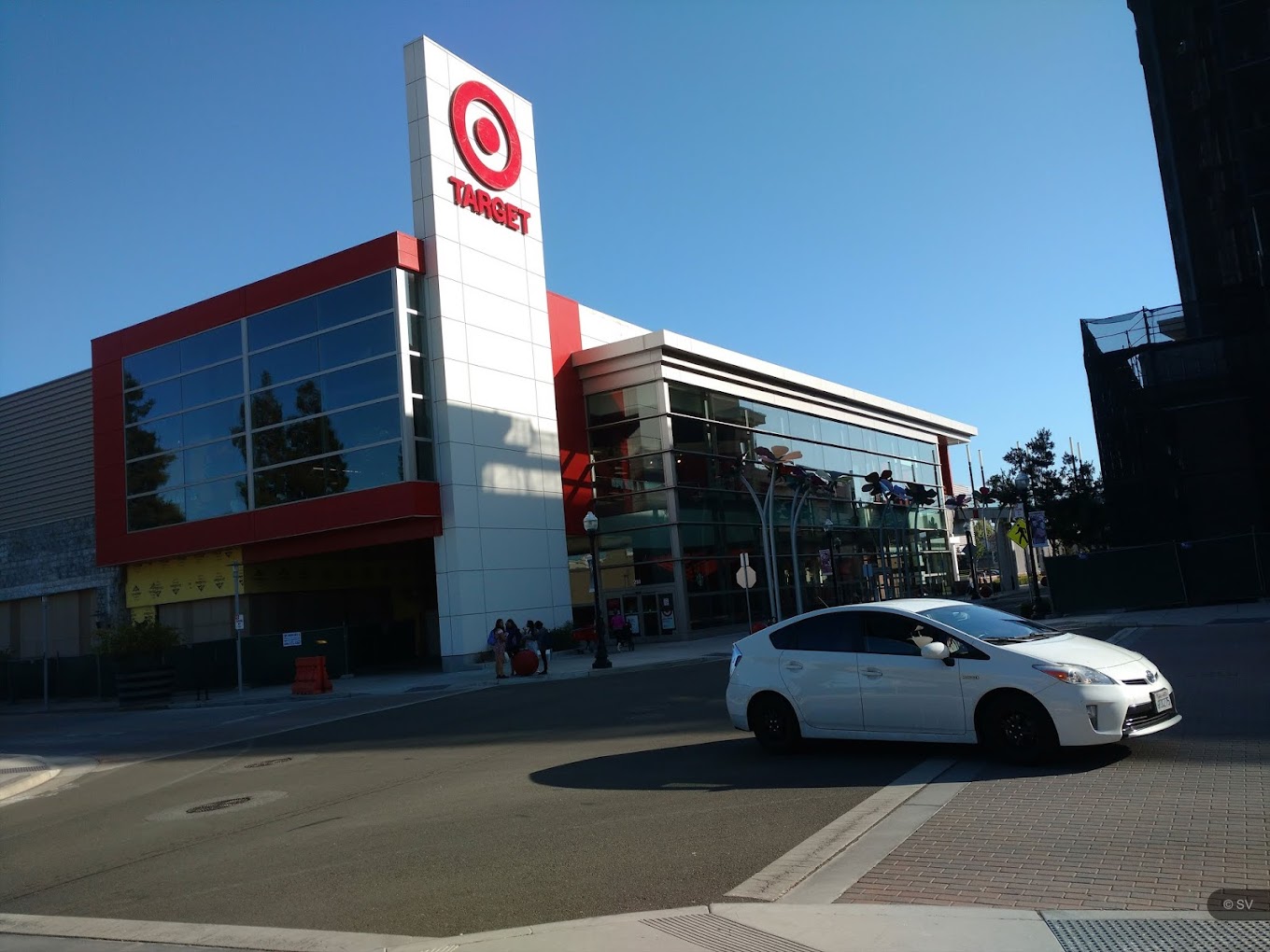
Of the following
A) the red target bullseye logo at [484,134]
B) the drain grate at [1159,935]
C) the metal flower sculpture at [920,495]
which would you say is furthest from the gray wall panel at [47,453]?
the metal flower sculpture at [920,495]

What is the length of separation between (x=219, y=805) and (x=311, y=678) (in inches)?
671

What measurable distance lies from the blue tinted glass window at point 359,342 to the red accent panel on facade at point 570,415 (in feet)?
27.6

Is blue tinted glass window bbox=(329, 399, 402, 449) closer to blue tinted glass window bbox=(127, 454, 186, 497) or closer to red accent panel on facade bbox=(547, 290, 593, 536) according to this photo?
blue tinted glass window bbox=(127, 454, 186, 497)

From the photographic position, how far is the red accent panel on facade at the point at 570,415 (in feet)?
133

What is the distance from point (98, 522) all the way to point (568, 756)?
3420cm

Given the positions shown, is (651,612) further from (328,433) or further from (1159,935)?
(1159,935)

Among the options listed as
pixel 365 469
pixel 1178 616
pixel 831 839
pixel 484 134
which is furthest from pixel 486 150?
pixel 831 839

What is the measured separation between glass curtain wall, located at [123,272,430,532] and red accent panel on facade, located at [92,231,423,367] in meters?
0.35

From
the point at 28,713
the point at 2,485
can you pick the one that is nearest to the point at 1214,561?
the point at 28,713

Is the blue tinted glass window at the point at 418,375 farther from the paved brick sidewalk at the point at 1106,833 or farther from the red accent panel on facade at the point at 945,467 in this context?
the red accent panel on facade at the point at 945,467

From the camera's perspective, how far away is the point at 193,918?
22.4 feet

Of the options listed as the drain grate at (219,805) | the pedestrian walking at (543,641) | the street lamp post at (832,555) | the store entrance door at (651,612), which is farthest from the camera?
the street lamp post at (832,555)

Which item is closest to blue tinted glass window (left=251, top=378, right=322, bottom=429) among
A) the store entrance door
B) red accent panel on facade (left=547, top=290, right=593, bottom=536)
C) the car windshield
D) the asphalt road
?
red accent panel on facade (left=547, top=290, right=593, bottom=536)

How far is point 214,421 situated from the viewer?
36594mm
